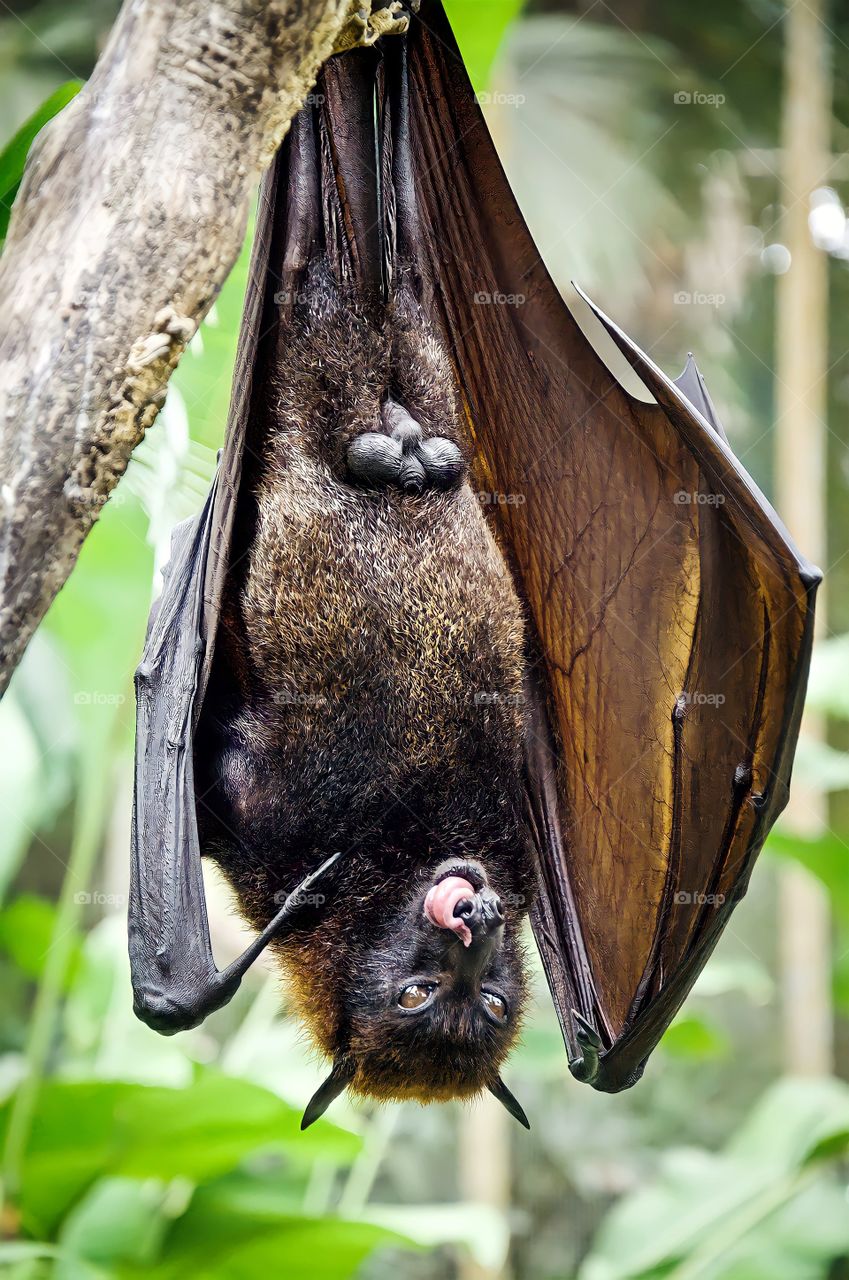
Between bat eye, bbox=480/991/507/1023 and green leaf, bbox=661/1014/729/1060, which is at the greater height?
bat eye, bbox=480/991/507/1023

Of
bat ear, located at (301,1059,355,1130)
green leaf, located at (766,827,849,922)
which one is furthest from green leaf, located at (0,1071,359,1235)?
green leaf, located at (766,827,849,922)

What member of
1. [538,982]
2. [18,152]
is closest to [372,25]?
[18,152]

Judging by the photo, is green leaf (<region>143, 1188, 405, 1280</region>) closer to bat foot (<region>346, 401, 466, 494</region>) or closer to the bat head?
the bat head

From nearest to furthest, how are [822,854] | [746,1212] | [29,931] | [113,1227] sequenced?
1. [113,1227]
2. [822,854]
3. [746,1212]
4. [29,931]

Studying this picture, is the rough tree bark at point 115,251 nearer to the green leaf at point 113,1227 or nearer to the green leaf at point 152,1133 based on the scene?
the green leaf at point 152,1133

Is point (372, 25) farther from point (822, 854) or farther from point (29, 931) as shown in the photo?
point (29, 931)

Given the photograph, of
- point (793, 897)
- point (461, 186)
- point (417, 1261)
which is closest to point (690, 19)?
point (793, 897)
